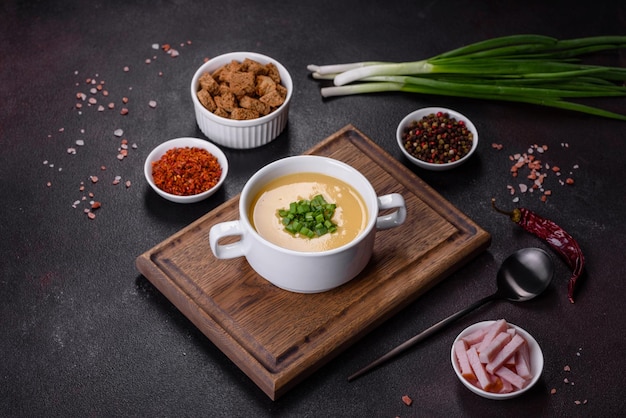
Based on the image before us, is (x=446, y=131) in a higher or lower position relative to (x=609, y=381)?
higher

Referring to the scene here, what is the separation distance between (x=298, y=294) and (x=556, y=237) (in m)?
0.93

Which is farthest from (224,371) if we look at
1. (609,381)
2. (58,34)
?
(58,34)

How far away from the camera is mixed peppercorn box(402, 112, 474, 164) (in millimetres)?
3320

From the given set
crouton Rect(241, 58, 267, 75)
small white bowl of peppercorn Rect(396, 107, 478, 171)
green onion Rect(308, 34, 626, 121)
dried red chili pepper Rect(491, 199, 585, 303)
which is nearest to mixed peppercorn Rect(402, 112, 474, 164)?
small white bowl of peppercorn Rect(396, 107, 478, 171)

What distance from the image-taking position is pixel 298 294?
2.83m

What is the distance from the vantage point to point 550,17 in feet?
12.9

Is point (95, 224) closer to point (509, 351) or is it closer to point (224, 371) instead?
point (224, 371)

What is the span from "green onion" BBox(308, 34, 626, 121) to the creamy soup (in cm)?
78

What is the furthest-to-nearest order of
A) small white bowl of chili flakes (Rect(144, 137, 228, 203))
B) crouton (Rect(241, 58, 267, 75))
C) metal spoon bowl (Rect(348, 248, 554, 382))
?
crouton (Rect(241, 58, 267, 75)), small white bowl of chili flakes (Rect(144, 137, 228, 203)), metal spoon bowl (Rect(348, 248, 554, 382))

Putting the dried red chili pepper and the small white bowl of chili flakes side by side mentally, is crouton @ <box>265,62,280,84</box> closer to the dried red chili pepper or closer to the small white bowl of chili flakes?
the small white bowl of chili flakes

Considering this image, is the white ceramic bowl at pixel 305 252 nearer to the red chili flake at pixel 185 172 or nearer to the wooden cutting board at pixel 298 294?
the wooden cutting board at pixel 298 294

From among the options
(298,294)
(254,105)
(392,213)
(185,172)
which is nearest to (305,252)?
(298,294)

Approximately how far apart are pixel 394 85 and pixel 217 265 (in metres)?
1.14

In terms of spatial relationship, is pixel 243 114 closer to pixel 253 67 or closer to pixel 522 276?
pixel 253 67
